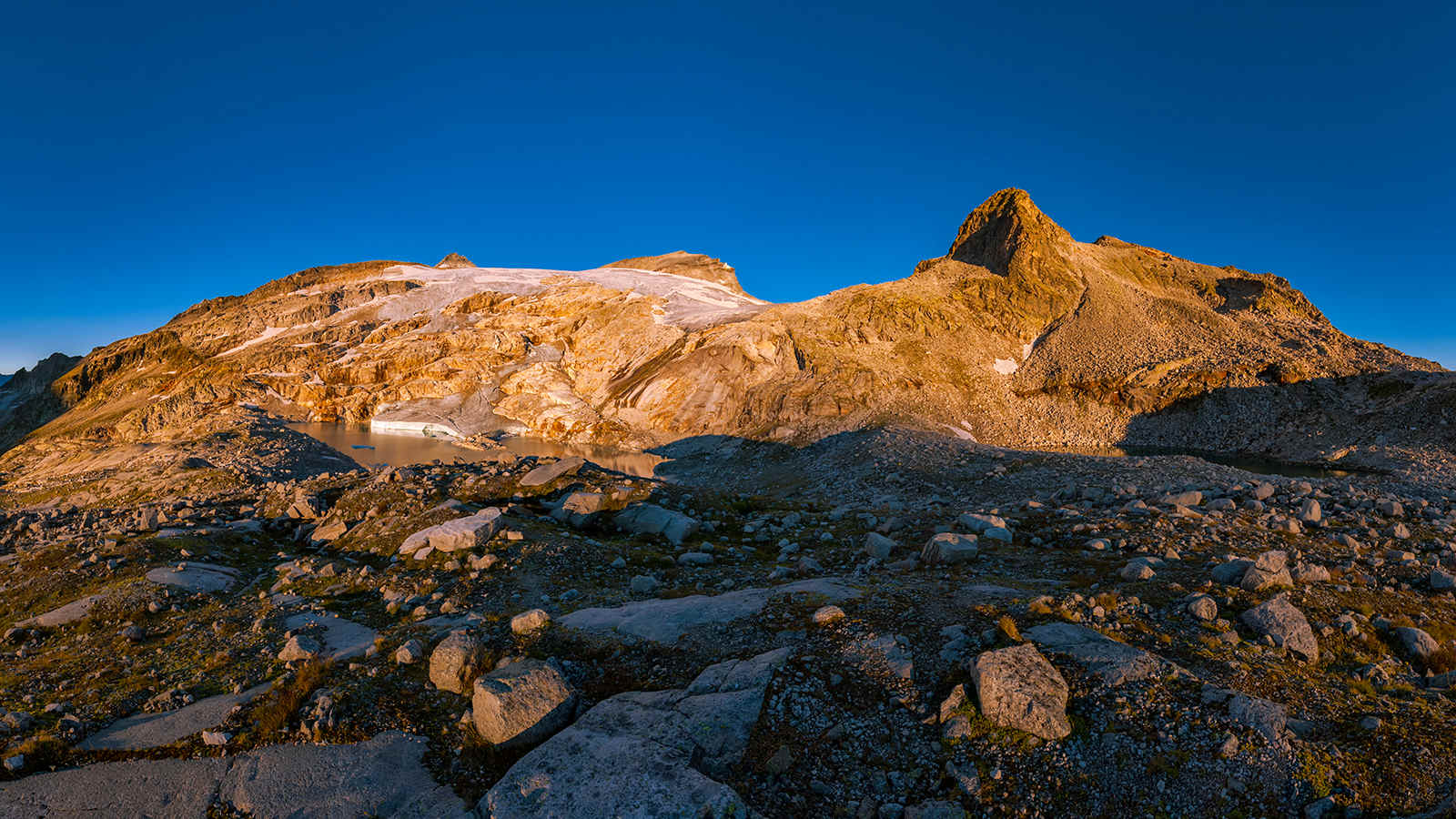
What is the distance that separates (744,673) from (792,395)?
5001cm

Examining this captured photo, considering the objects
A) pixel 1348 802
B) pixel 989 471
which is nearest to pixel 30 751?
pixel 1348 802

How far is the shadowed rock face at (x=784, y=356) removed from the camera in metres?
60.7

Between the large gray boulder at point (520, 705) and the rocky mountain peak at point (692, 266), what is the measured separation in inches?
5495

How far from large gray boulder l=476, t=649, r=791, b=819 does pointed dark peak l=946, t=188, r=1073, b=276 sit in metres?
87.4

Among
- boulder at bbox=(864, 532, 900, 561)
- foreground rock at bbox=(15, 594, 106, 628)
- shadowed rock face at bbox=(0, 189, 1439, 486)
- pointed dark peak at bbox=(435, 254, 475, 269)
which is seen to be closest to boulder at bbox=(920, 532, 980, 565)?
boulder at bbox=(864, 532, 900, 561)

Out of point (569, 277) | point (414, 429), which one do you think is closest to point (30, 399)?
point (414, 429)

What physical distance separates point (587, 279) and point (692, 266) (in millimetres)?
40801

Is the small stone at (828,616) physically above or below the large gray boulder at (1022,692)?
above

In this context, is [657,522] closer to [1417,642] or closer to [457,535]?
[457,535]

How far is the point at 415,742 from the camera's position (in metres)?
6.96

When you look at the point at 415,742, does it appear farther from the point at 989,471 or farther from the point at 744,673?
the point at 989,471

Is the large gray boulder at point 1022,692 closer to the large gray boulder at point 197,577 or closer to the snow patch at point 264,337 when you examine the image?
the large gray boulder at point 197,577

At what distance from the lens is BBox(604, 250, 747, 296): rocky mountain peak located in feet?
485

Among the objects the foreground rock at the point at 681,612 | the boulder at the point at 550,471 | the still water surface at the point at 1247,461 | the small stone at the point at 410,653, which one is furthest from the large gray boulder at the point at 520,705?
the still water surface at the point at 1247,461
